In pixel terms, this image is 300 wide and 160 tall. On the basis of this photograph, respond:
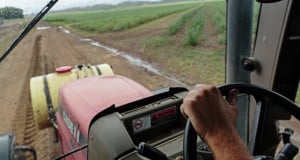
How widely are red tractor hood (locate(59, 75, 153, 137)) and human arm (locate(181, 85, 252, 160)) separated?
87 cm

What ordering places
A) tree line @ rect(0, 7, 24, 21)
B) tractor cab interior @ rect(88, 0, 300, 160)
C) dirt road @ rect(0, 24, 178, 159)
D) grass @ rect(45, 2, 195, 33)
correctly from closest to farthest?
tractor cab interior @ rect(88, 0, 300, 160) → tree line @ rect(0, 7, 24, 21) → dirt road @ rect(0, 24, 178, 159) → grass @ rect(45, 2, 195, 33)

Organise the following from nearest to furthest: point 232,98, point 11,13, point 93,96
A: point 232,98, point 93,96, point 11,13

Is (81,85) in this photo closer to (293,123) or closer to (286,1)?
(286,1)

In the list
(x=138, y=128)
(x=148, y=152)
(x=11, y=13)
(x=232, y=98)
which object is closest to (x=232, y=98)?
(x=232, y=98)

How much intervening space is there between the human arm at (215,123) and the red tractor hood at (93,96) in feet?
2.86

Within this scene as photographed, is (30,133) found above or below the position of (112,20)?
above

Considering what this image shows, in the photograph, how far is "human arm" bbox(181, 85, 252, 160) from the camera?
719 mm

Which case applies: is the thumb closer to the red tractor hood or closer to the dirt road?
the red tractor hood

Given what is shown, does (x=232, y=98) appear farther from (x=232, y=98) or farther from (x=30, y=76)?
(x=30, y=76)

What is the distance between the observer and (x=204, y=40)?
381 inches

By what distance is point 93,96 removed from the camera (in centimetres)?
172

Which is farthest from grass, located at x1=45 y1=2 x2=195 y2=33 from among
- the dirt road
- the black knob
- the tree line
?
the black knob

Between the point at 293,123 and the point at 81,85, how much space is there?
1882mm

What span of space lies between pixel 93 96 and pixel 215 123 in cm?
110
